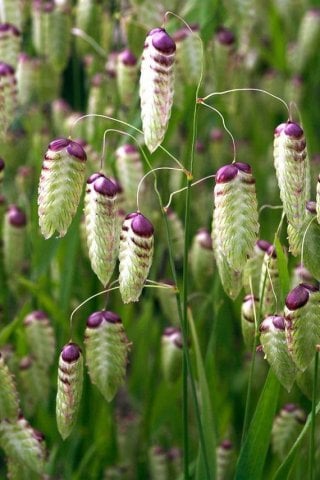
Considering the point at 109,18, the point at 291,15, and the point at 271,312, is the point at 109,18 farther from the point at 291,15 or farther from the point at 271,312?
the point at 271,312

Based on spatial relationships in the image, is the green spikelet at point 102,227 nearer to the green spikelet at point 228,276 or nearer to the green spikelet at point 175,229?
the green spikelet at point 228,276

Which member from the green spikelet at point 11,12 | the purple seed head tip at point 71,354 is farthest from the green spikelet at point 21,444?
the green spikelet at point 11,12

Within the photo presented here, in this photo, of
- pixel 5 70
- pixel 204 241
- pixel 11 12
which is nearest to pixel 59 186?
pixel 5 70

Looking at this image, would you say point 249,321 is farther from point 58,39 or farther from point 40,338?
point 58,39

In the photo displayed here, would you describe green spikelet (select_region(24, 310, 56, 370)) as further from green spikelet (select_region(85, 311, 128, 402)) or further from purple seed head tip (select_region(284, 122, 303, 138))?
purple seed head tip (select_region(284, 122, 303, 138))

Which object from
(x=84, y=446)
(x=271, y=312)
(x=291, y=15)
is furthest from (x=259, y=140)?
(x=271, y=312)
